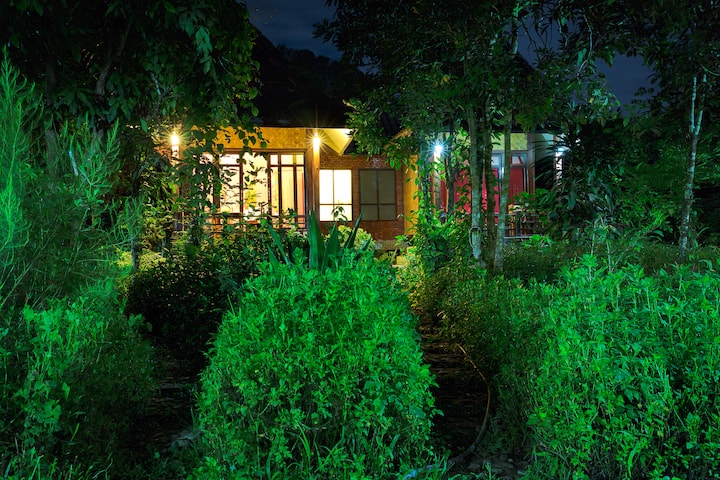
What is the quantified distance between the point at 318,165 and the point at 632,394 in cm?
1263

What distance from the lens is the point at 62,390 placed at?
9.35 ft

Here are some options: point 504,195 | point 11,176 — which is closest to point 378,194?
point 504,195

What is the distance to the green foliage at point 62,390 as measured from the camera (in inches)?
101

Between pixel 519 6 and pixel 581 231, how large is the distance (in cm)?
321

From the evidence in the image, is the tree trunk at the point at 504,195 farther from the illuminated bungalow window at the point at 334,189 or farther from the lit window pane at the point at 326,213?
the illuminated bungalow window at the point at 334,189

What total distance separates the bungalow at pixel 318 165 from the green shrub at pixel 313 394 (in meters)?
9.55

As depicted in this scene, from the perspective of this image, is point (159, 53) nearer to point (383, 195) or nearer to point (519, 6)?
point (519, 6)

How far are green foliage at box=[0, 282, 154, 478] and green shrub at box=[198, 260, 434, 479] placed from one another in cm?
57

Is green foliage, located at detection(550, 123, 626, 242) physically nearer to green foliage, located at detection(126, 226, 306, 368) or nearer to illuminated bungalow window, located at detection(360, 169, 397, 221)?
green foliage, located at detection(126, 226, 306, 368)

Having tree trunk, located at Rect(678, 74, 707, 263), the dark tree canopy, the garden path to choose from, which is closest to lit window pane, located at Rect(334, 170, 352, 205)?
the dark tree canopy

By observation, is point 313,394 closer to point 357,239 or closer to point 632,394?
point 632,394

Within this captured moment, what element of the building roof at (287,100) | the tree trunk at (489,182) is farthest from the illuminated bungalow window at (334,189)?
the tree trunk at (489,182)

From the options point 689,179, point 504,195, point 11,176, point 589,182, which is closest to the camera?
point 11,176

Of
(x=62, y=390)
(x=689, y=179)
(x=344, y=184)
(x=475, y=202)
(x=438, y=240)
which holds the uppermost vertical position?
(x=344, y=184)
